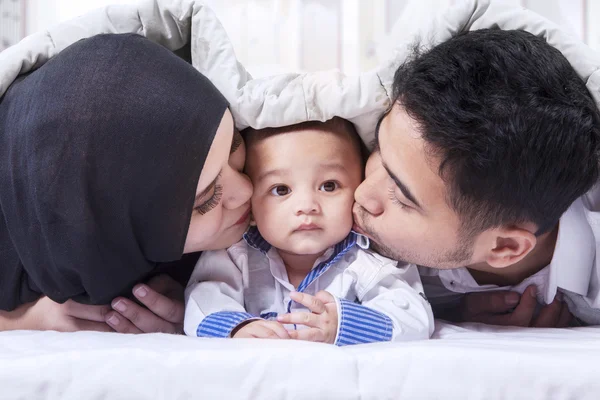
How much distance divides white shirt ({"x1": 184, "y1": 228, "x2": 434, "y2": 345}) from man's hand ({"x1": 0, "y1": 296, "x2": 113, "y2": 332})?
0.50ft

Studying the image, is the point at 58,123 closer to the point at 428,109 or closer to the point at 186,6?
the point at 186,6

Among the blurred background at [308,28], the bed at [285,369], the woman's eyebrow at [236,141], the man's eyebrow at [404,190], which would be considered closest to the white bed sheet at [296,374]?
the bed at [285,369]

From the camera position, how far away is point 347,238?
1034 mm

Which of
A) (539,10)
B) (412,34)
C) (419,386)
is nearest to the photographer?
(419,386)

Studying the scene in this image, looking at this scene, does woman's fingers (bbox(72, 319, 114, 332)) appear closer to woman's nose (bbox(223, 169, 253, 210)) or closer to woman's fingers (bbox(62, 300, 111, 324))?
woman's fingers (bbox(62, 300, 111, 324))

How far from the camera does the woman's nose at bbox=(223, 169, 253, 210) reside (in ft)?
3.06

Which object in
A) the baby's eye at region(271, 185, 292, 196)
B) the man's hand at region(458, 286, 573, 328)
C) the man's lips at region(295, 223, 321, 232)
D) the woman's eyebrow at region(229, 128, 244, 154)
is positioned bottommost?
the man's hand at region(458, 286, 573, 328)

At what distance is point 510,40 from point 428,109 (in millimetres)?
151

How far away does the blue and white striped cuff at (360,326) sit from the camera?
2.82 ft

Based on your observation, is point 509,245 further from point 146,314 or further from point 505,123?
point 146,314

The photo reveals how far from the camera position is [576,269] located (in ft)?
3.24

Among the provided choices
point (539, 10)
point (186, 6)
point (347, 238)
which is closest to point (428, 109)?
point (347, 238)

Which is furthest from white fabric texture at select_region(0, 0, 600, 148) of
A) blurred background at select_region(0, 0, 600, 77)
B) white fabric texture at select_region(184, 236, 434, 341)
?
blurred background at select_region(0, 0, 600, 77)

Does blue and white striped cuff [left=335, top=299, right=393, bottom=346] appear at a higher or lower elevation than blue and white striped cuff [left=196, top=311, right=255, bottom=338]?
higher
